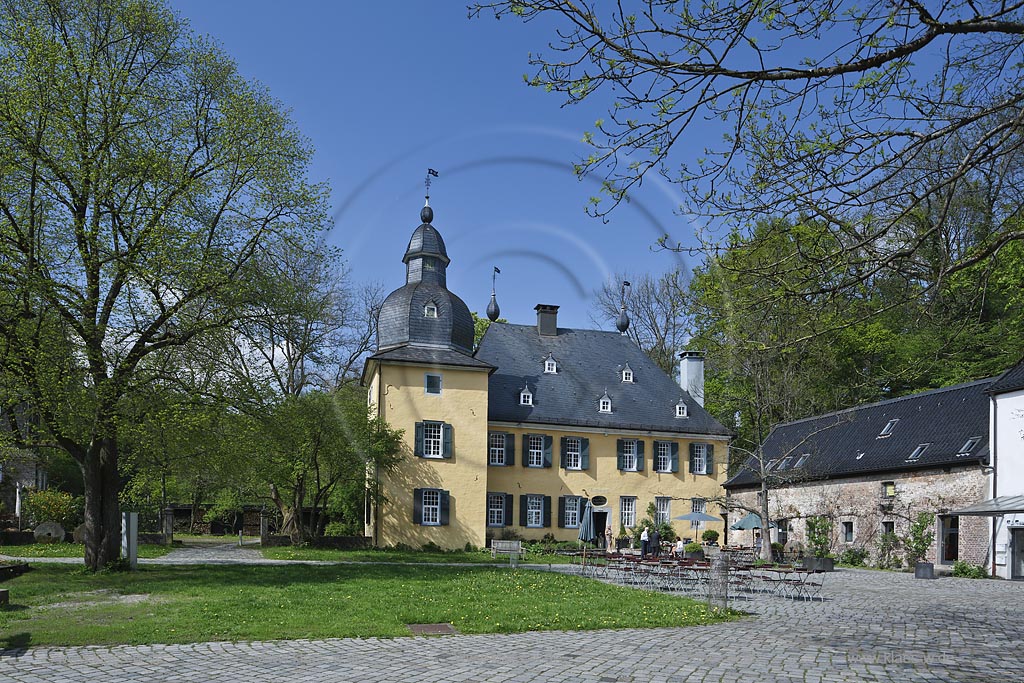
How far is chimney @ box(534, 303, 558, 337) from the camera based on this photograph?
45.2m

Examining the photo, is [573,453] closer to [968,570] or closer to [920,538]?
[920,538]

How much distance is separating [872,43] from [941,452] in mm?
26908

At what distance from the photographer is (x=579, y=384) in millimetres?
43406

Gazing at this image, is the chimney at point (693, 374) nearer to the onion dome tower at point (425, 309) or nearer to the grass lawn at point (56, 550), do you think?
the onion dome tower at point (425, 309)

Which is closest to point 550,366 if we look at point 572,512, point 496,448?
point 496,448

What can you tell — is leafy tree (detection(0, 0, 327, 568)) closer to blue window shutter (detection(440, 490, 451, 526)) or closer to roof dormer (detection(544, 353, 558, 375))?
blue window shutter (detection(440, 490, 451, 526))

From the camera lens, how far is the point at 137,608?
13.8 meters

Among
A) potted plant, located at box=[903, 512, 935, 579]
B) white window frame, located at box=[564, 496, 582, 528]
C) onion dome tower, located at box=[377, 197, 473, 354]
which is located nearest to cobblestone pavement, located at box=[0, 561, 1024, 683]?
potted plant, located at box=[903, 512, 935, 579]

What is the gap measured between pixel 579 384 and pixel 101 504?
26.4m

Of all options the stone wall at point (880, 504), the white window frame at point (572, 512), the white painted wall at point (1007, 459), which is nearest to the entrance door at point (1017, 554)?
the white painted wall at point (1007, 459)

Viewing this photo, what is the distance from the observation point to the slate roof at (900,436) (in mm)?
30734

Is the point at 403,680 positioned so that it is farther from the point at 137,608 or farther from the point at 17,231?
the point at 17,231

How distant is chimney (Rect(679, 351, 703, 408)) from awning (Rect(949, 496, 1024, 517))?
1916 centimetres

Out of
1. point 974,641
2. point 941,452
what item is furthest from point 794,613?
point 941,452
